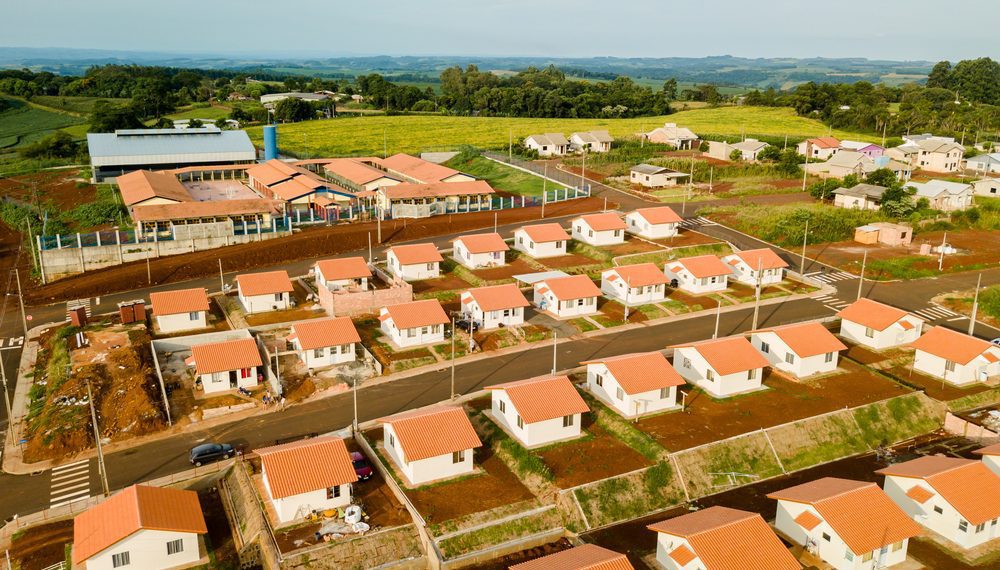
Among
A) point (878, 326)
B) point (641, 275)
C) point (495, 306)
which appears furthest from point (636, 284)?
point (878, 326)

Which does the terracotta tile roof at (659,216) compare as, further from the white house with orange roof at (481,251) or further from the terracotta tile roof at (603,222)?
the white house with orange roof at (481,251)

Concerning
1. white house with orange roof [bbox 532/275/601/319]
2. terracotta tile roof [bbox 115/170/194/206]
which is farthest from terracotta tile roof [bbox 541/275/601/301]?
terracotta tile roof [bbox 115/170/194/206]

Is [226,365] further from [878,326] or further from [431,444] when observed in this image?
[878,326]

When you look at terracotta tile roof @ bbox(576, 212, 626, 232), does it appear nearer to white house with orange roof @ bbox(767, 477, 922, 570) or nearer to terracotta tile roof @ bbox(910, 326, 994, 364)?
terracotta tile roof @ bbox(910, 326, 994, 364)

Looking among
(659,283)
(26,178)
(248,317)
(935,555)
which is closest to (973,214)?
(659,283)

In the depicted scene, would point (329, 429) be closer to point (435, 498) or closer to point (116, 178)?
point (435, 498)

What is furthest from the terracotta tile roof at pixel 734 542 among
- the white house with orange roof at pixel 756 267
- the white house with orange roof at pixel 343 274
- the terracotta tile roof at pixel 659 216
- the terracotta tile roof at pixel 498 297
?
the terracotta tile roof at pixel 659 216
